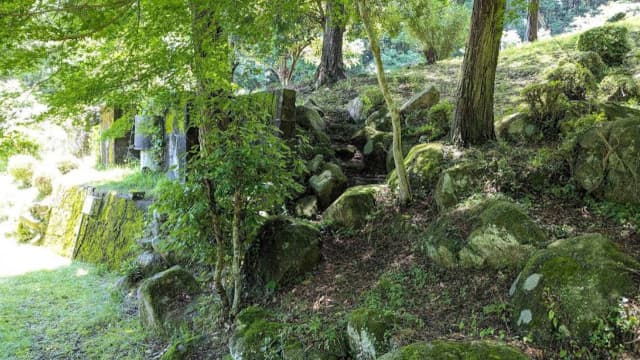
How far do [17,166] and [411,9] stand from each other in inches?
412

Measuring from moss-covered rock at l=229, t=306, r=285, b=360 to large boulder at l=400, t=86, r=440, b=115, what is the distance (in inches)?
173

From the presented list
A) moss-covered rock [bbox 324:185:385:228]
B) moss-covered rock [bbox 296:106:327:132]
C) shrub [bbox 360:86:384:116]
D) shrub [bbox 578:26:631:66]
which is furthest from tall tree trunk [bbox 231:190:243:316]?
shrub [bbox 578:26:631:66]

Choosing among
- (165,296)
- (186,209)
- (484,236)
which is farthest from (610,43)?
(165,296)

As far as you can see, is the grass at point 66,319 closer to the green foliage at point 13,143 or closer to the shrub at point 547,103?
the green foliage at point 13,143

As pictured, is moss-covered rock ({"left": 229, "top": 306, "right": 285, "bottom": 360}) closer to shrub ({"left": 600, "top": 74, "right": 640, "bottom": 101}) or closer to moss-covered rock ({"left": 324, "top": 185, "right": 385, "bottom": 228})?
moss-covered rock ({"left": 324, "top": 185, "right": 385, "bottom": 228})

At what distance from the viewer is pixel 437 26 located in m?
12.4

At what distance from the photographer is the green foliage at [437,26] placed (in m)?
11.5

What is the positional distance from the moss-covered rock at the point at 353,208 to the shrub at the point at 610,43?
5.24 meters

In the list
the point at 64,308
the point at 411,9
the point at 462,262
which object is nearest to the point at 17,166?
the point at 64,308

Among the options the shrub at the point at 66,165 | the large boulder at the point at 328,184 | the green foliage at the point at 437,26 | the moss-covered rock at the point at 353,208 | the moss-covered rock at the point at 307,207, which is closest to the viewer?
the moss-covered rock at the point at 353,208

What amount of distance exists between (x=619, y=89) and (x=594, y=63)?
1.50 meters

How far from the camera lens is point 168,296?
211 inches

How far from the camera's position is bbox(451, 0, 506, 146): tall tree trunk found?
5.38 metres

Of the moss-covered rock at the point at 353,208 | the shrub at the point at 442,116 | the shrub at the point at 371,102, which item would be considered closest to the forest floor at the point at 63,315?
the moss-covered rock at the point at 353,208
